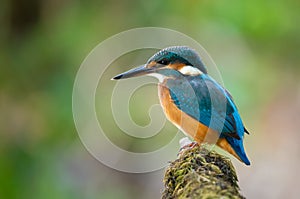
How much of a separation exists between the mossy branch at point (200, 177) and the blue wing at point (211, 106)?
98mm

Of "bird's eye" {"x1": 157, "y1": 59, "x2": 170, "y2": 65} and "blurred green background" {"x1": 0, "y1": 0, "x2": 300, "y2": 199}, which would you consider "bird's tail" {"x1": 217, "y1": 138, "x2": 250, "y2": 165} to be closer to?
"bird's eye" {"x1": 157, "y1": 59, "x2": 170, "y2": 65}

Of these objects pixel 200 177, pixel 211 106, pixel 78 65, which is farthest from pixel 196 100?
pixel 78 65

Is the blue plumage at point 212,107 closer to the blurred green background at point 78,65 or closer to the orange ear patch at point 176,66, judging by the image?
the orange ear patch at point 176,66

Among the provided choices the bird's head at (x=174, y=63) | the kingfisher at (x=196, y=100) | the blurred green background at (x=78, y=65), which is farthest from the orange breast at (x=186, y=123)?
the blurred green background at (x=78, y=65)

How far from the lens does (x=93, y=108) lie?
4.78 meters

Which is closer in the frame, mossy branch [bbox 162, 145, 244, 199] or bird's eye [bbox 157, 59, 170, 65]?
mossy branch [bbox 162, 145, 244, 199]

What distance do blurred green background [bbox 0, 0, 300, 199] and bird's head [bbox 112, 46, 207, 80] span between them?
8.66 ft

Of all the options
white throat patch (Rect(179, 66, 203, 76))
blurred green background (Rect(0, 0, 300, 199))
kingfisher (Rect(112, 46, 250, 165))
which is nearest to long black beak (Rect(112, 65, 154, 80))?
kingfisher (Rect(112, 46, 250, 165))

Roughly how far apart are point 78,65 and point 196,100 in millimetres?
3132

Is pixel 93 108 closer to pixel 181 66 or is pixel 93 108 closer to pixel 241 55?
pixel 241 55

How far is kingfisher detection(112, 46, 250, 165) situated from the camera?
6.13ft

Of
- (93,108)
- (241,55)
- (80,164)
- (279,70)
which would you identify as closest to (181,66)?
(93,108)

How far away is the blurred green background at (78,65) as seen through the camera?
4742 millimetres

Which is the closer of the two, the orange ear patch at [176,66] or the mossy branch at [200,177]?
the mossy branch at [200,177]
